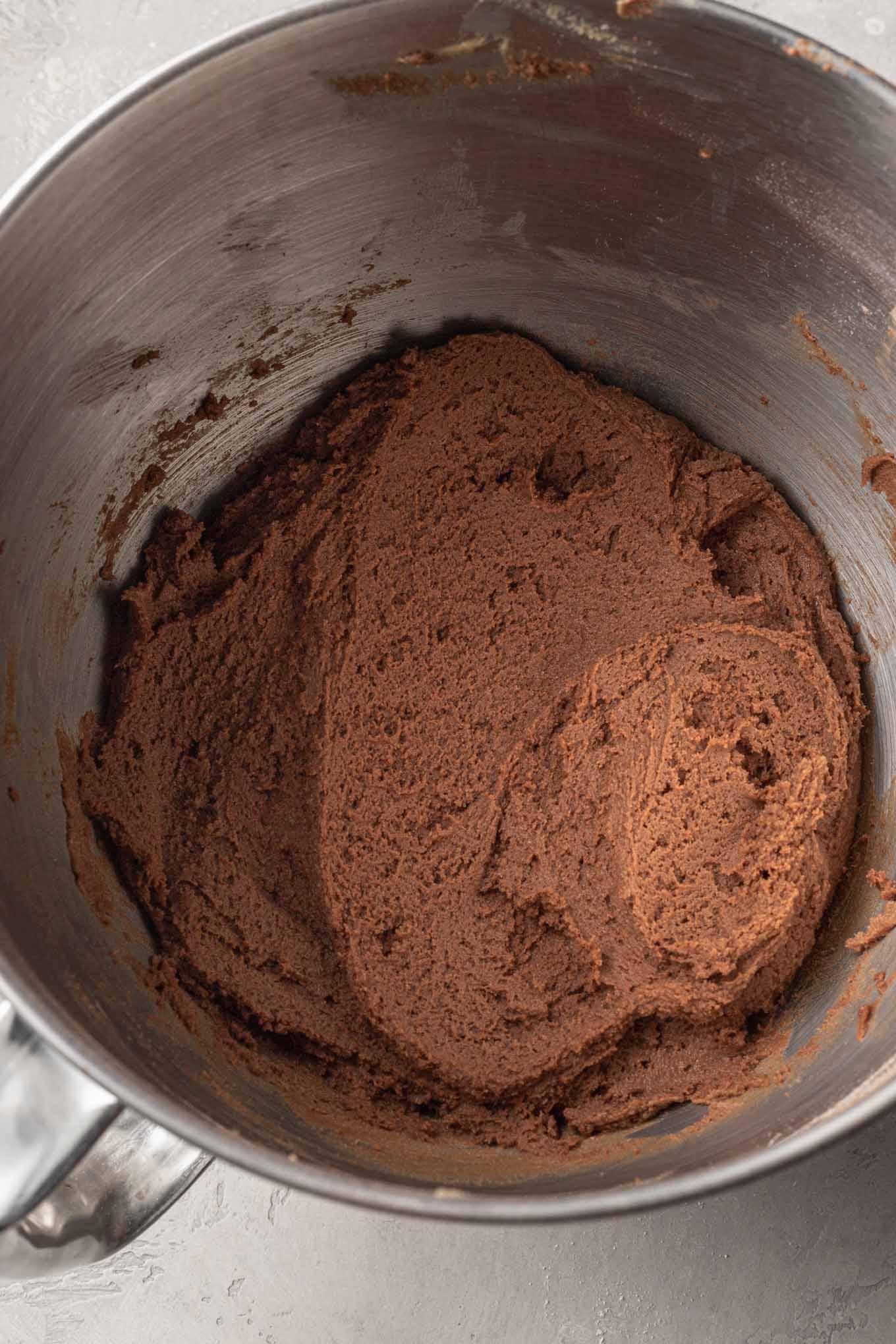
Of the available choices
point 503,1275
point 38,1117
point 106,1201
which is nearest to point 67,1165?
point 38,1117

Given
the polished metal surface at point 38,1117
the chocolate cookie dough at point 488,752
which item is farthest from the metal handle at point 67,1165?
the chocolate cookie dough at point 488,752

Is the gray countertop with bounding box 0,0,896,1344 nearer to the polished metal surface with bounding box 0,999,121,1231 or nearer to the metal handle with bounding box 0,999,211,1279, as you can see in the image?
the metal handle with bounding box 0,999,211,1279

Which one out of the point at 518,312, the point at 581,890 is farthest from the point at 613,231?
the point at 581,890

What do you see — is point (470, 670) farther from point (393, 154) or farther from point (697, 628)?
point (393, 154)

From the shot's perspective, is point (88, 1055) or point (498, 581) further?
point (498, 581)

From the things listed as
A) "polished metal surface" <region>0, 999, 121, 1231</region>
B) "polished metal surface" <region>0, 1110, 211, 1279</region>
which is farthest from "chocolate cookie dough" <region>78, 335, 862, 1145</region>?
"polished metal surface" <region>0, 999, 121, 1231</region>

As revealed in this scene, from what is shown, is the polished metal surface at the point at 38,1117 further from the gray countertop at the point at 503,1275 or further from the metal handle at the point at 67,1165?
the gray countertop at the point at 503,1275
